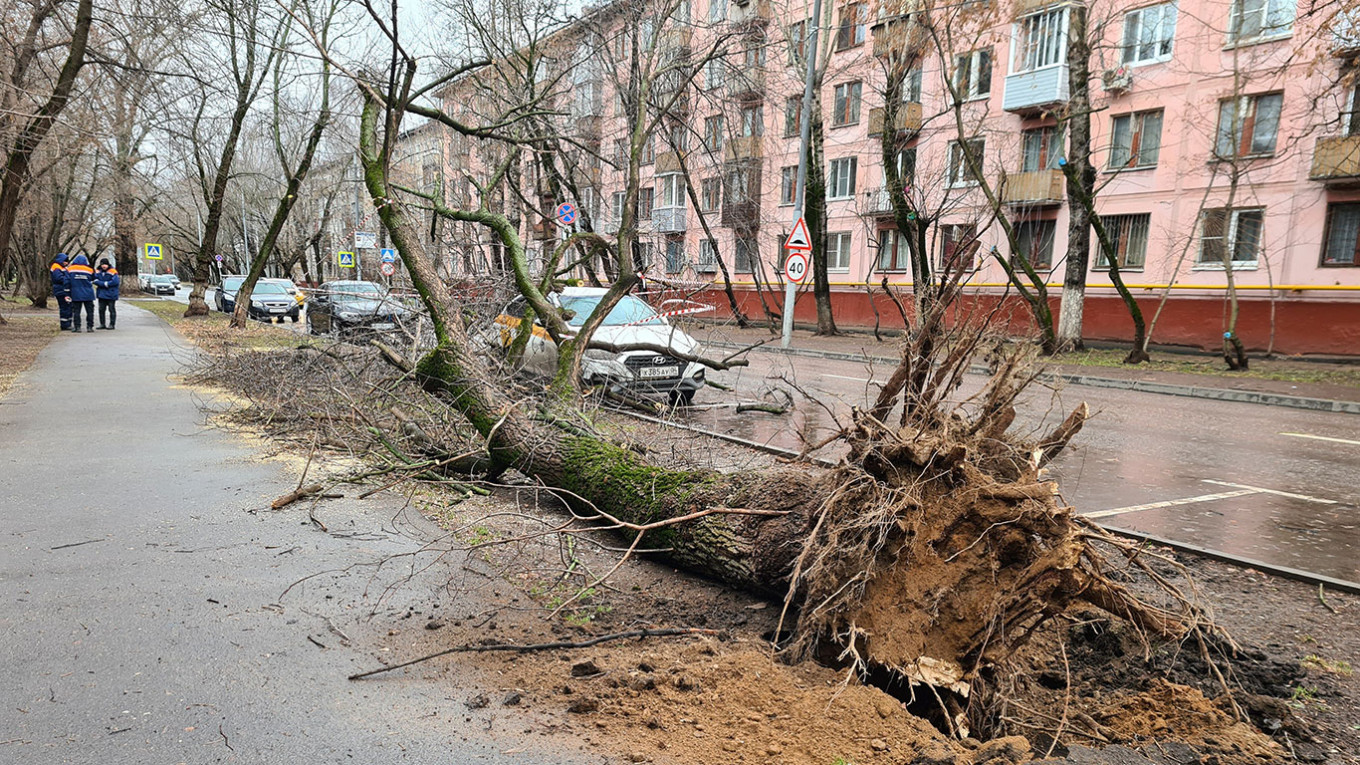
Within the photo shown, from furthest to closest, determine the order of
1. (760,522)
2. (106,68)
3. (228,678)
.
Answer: (106,68) < (760,522) < (228,678)

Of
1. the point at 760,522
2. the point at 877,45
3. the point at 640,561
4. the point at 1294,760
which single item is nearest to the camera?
the point at 1294,760

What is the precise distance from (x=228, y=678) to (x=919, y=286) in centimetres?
362

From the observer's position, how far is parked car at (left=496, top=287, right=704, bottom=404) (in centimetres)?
1022

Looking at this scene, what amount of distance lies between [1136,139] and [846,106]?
1200cm

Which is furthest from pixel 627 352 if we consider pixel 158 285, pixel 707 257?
pixel 158 285

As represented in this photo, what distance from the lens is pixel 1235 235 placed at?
22.5 meters

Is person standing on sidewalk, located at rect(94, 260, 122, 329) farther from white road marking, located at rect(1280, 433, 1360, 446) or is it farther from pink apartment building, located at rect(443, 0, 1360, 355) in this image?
white road marking, located at rect(1280, 433, 1360, 446)

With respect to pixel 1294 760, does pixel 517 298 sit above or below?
above

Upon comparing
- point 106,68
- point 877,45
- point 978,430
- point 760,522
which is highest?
point 877,45

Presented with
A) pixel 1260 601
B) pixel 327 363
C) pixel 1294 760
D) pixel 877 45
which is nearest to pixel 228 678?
pixel 1294 760

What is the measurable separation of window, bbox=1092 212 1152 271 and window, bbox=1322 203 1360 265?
14.3ft

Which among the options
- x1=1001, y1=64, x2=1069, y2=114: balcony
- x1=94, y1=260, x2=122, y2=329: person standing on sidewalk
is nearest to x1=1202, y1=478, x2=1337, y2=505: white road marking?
x1=1001, y1=64, x2=1069, y2=114: balcony

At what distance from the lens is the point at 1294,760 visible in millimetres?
2838

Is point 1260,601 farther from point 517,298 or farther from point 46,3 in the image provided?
point 46,3
